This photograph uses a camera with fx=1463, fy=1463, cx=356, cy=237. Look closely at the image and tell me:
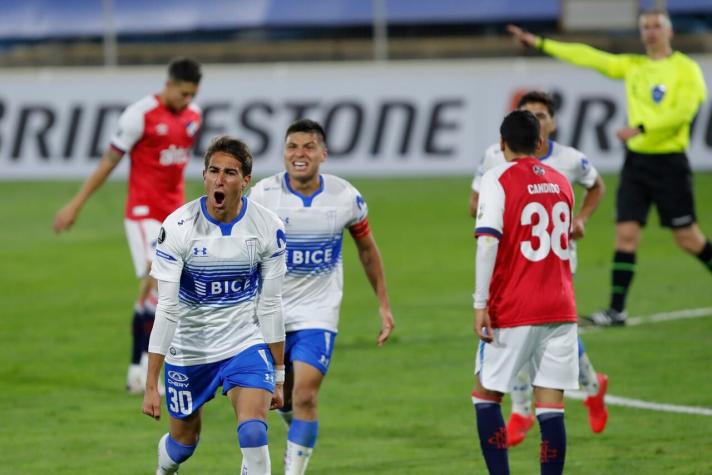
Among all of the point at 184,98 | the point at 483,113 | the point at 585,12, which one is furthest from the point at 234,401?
the point at 585,12

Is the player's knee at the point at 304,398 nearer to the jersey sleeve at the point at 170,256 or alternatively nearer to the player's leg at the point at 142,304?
the jersey sleeve at the point at 170,256

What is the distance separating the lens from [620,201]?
1309 cm

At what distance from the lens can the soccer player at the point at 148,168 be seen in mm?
10922

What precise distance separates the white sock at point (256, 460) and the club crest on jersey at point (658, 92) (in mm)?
7119

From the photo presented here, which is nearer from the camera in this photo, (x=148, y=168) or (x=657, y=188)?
(x=148, y=168)

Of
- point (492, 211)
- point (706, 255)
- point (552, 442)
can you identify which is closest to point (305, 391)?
point (552, 442)

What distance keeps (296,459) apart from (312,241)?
4.14 feet

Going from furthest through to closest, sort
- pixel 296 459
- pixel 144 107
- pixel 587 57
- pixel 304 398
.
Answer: pixel 587 57, pixel 144 107, pixel 304 398, pixel 296 459

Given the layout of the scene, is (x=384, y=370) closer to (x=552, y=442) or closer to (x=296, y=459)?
(x=296, y=459)

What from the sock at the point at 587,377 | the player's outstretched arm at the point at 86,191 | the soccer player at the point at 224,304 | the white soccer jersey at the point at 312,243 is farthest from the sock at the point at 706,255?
the soccer player at the point at 224,304

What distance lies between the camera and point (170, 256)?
267 inches

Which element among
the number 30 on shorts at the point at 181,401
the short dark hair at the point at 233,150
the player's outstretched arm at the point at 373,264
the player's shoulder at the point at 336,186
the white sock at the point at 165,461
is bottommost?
the white sock at the point at 165,461

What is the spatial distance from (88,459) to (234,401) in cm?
214

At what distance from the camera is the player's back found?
23.5 feet
